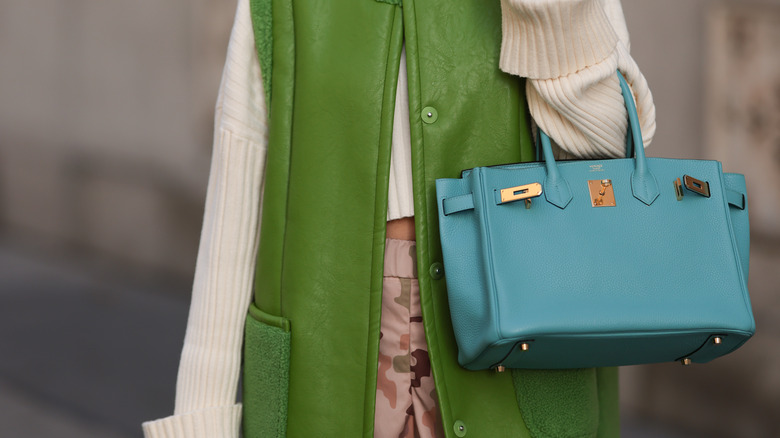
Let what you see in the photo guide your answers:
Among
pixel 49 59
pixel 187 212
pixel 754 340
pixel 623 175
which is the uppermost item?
pixel 49 59

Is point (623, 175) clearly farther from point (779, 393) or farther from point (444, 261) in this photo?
point (779, 393)

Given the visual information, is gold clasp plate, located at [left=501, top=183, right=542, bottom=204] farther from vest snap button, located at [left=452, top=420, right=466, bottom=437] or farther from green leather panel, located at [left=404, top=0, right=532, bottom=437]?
vest snap button, located at [left=452, top=420, right=466, bottom=437]

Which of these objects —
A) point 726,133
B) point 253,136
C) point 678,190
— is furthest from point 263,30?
point 726,133

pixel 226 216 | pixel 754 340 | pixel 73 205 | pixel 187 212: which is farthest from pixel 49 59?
pixel 226 216

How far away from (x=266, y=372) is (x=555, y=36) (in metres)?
0.64

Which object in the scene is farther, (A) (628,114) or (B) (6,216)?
(B) (6,216)

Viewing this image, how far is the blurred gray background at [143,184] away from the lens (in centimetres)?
313

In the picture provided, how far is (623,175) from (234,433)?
0.71m

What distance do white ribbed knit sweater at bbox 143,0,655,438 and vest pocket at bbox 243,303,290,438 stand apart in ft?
0.09

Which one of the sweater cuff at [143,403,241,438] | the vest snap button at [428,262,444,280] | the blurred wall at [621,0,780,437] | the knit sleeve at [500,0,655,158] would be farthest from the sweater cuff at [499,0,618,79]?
the blurred wall at [621,0,780,437]

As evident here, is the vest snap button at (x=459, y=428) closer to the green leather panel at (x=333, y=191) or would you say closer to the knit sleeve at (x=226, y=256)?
the green leather panel at (x=333, y=191)

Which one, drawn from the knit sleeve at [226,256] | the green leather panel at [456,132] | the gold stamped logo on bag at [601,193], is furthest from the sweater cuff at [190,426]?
the gold stamped logo on bag at [601,193]

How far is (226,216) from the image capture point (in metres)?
1.27

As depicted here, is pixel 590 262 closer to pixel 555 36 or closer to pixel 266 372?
pixel 555 36
